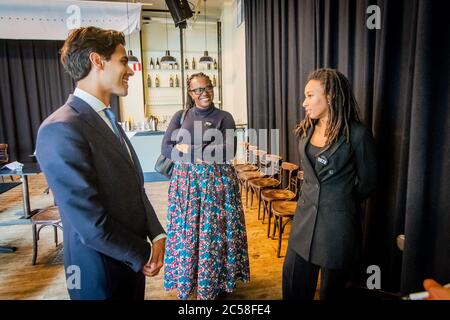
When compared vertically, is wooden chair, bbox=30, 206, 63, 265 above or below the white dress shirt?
below

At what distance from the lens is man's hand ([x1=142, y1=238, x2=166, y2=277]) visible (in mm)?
1151

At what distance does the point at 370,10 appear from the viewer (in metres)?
1.93

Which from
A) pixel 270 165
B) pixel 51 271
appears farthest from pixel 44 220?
pixel 270 165

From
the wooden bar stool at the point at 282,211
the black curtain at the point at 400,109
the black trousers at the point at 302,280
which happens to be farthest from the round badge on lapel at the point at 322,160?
the wooden bar stool at the point at 282,211

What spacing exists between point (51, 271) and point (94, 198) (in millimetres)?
2161

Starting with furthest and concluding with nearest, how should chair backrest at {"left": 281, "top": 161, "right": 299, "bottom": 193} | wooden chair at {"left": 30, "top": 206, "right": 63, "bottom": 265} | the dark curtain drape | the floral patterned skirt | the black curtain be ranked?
1. the dark curtain drape
2. chair backrest at {"left": 281, "top": 161, "right": 299, "bottom": 193}
3. wooden chair at {"left": 30, "top": 206, "right": 63, "bottom": 265}
4. the floral patterned skirt
5. the black curtain

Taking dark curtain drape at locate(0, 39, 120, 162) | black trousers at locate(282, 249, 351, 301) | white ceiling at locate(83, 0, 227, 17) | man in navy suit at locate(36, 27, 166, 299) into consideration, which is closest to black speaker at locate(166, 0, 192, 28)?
white ceiling at locate(83, 0, 227, 17)

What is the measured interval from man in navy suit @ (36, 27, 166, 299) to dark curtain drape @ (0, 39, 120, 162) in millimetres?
5874

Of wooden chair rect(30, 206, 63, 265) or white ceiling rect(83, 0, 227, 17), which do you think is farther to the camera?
white ceiling rect(83, 0, 227, 17)

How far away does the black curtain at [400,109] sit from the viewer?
137 cm

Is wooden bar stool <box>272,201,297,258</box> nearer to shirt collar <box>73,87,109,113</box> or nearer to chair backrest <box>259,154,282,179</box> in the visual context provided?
chair backrest <box>259,154,282,179</box>

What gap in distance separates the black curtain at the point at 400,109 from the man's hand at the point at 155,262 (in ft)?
3.89

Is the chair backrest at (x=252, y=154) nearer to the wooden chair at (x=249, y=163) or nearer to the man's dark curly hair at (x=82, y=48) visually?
the wooden chair at (x=249, y=163)

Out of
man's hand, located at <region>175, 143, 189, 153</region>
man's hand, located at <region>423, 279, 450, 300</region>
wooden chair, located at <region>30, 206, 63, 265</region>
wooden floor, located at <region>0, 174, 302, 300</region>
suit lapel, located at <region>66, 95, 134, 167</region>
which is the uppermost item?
suit lapel, located at <region>66, 95, 134, 167</region>
